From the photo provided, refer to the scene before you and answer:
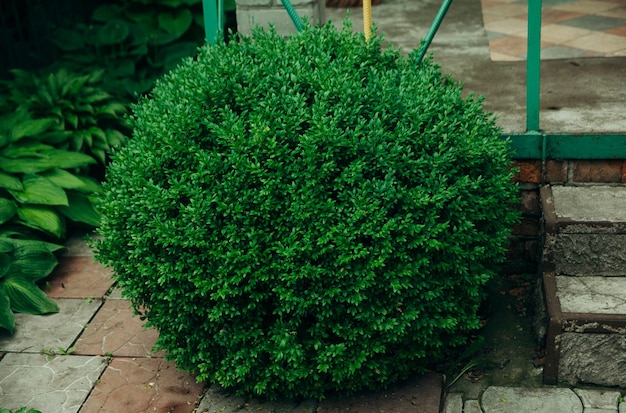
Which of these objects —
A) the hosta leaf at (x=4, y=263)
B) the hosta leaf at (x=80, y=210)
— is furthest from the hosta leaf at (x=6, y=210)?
the hosta leaf at (x=80, y=210)

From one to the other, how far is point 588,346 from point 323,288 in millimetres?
1137

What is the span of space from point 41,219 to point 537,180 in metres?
2.67

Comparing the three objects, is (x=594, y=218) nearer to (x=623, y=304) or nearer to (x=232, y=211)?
(x=623, y=304)

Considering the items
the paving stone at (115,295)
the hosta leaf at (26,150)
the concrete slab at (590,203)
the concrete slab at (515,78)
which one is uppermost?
the concrete slab at (515,78)

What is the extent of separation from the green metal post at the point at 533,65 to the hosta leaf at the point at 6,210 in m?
2.74

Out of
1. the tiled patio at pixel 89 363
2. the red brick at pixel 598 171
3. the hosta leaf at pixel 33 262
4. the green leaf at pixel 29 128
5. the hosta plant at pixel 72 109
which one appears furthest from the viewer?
the hosta plant at pixel 72 109

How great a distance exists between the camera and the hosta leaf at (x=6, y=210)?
167 inches

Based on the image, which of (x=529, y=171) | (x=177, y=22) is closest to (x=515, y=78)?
(x=529, y=171)

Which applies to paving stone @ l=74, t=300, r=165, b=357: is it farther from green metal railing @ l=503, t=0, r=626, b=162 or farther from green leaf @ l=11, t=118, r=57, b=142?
green metal railing @ l=503, t=0, r=626, b=162

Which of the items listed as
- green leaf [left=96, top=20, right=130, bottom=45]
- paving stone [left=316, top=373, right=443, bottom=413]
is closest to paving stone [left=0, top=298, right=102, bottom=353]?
paving stone [left=316, top=373, right=443, bottom=413]

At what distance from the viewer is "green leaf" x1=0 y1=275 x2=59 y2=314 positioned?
13.3 feet

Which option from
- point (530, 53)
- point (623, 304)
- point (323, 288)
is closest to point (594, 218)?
point (623, 304)

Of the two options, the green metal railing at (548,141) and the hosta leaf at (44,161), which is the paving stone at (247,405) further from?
the hosta leaf at (44,161)

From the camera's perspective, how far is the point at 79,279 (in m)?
4.45
